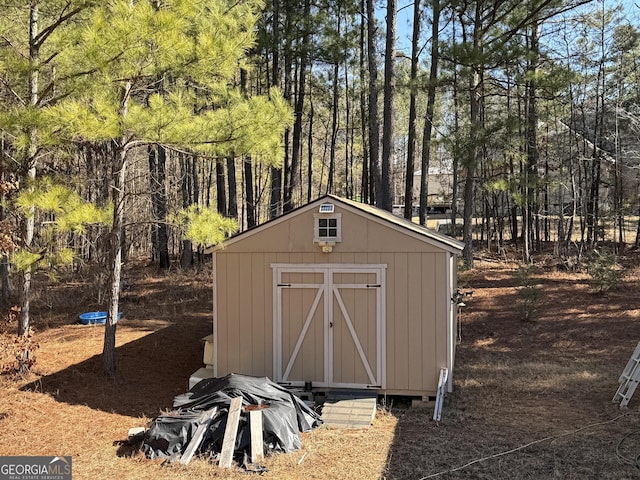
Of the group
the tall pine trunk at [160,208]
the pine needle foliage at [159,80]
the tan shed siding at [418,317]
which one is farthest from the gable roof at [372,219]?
the tall pine trunk at [160,208]

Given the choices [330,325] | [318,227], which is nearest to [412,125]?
[318,227]

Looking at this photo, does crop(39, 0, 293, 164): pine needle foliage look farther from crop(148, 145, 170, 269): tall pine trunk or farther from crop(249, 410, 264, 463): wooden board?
crop(148, 145, 170, 269): tall pine trunk

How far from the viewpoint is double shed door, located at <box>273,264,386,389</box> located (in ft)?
21.3

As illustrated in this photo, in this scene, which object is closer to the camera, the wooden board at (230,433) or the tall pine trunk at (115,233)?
the wooden board at (230,433)

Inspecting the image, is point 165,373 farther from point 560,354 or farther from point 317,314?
point 560,354

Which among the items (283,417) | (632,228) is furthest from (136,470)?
(632,228)

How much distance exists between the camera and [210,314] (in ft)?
38.5

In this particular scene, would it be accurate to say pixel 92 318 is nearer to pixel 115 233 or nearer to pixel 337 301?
pixel 115 233

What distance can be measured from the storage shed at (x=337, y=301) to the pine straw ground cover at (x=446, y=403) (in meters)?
0.67

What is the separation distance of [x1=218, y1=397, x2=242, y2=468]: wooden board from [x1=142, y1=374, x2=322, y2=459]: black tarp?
82mm

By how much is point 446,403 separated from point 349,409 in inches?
50.0

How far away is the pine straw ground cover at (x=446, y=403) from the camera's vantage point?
4559mm

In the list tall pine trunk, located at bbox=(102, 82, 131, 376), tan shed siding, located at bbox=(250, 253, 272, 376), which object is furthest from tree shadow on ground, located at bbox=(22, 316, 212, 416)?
tan shed siding, located at bbox=(250, 253, 272, 376)

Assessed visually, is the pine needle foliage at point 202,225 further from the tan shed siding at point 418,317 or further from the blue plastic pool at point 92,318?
the blue plastic pool at point 92,318
